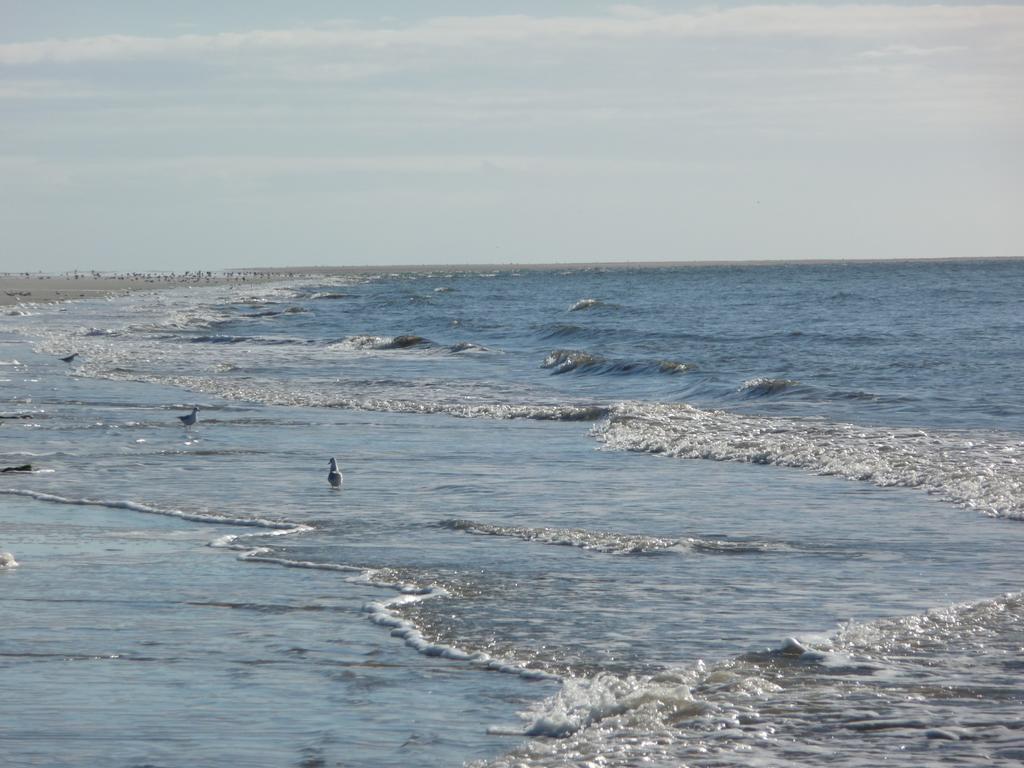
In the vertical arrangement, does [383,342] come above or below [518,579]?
above

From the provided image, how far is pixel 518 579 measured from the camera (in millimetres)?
8609

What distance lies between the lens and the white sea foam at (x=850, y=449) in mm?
12289

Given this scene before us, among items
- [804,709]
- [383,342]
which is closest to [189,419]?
[804,709]

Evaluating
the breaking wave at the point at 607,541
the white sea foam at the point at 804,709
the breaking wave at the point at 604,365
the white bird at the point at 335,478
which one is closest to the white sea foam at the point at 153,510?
the breaking wave at the point at 607,541

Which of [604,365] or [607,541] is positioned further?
[604,365]

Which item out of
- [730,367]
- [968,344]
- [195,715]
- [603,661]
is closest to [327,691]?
[195,715]

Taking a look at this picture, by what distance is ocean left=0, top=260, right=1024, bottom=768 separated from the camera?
5.61m

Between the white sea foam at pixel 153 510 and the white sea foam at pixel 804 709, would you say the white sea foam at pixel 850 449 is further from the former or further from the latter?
the white sea foam at pixel 153 510

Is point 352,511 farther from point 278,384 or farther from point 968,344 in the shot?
point 968,344

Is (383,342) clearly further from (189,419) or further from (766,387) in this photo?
(189,419)

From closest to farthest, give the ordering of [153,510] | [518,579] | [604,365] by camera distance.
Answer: [518,579] < [153,510] < [604,365]

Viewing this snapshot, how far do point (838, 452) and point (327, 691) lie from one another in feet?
31.6

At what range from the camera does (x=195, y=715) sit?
18.8ft

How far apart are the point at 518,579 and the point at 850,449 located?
7.23m
